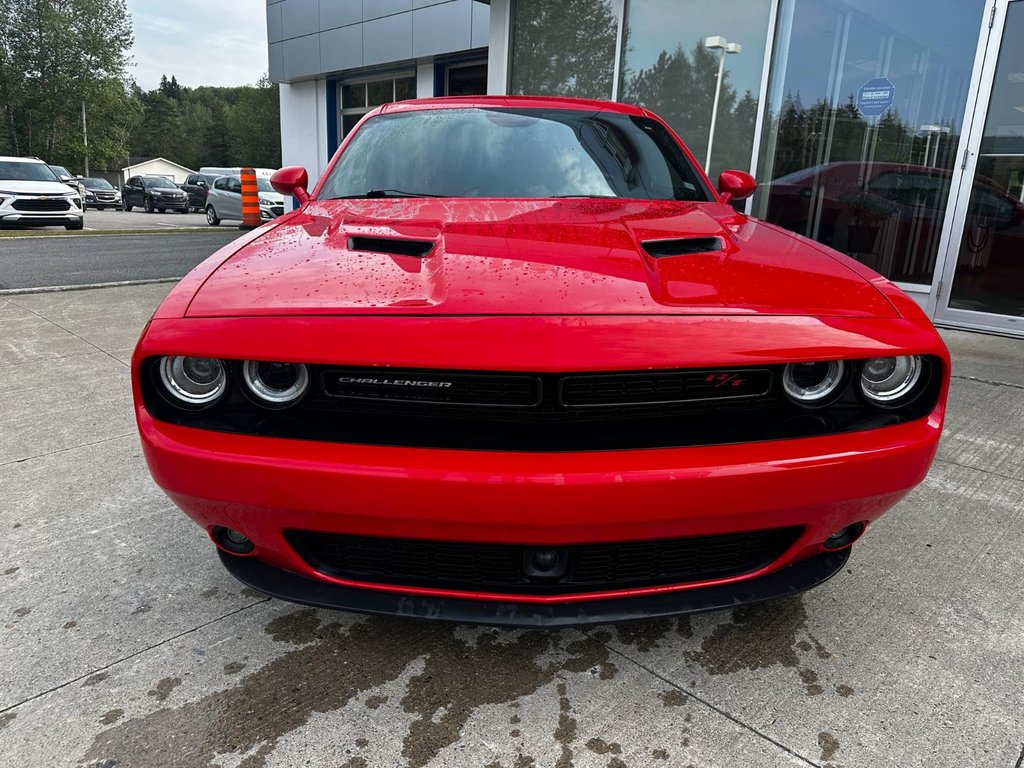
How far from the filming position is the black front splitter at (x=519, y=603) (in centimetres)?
150

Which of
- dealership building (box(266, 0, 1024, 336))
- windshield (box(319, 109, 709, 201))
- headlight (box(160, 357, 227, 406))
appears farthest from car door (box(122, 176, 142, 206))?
headlight (box(160, 357, 227, 406))

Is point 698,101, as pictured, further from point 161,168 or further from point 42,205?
point 161,168

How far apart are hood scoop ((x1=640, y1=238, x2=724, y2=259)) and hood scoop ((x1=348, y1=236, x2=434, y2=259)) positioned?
59 cm

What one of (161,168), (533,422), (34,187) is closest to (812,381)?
(533,422)

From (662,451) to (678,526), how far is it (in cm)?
16

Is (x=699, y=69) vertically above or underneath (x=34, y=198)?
above

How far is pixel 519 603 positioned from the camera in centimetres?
153

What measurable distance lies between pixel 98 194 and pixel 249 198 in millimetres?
20367

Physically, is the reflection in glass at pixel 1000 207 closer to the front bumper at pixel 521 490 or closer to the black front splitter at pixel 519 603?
the front bumper at pixel 521 490

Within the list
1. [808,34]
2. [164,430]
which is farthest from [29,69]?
[164,430]

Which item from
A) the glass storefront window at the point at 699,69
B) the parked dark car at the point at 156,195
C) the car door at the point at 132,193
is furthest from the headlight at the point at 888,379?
the car door at the point at 132,193

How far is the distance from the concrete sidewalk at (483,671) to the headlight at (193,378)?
0.72 m

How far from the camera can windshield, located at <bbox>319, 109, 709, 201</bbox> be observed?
2.52 metres

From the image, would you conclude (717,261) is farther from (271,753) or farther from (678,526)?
(271,753)
